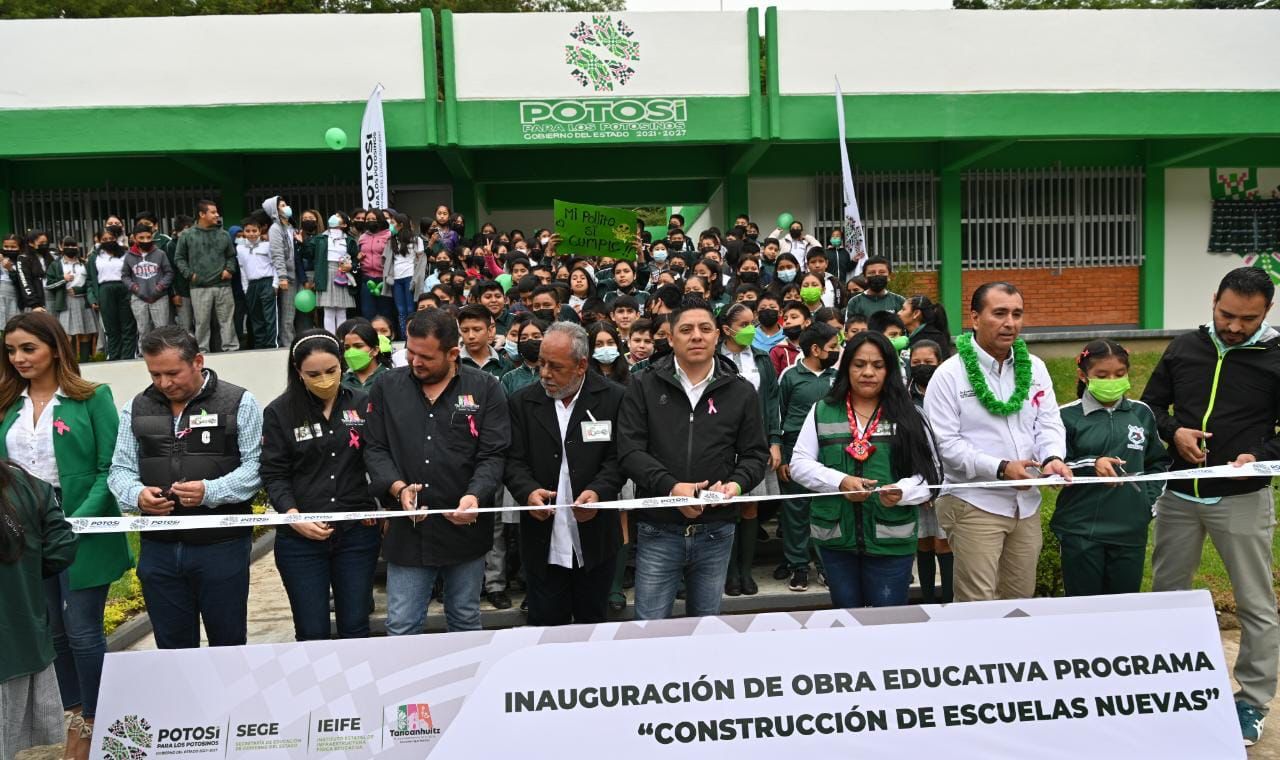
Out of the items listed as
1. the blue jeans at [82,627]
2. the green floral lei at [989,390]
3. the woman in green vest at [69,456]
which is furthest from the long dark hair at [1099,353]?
the blue jeans at [82,627]

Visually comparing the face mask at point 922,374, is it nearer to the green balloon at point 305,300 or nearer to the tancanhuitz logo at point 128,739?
the tancanhuitz logo at point 128,739

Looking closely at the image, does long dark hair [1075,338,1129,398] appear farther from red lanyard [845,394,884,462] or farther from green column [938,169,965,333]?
green column [938,169,965,333]

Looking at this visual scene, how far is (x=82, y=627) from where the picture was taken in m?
4.30

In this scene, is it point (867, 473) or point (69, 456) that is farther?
point (867, 473)

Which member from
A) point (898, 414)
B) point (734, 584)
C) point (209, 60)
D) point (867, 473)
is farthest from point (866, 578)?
point (209, 60)

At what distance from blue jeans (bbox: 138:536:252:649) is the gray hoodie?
856 cm

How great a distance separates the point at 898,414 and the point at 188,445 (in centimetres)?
327

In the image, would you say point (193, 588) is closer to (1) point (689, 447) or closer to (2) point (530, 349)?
(1) point (689, 447)

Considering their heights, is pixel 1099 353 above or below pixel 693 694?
above

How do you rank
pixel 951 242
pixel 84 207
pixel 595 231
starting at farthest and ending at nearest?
pixel 951 242, pixel 84 207, pixel 595 231

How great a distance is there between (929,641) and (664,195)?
684 inches

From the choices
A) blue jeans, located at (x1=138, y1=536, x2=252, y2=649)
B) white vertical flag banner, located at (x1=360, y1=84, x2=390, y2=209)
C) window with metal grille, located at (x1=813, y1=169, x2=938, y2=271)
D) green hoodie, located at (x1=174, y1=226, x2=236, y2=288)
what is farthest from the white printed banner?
window with metal grille, located at (x1=813, y1=169, x2=938, y2=271)

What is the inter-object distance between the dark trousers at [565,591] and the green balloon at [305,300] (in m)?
8.41

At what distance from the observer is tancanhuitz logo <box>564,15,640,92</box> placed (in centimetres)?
1500
